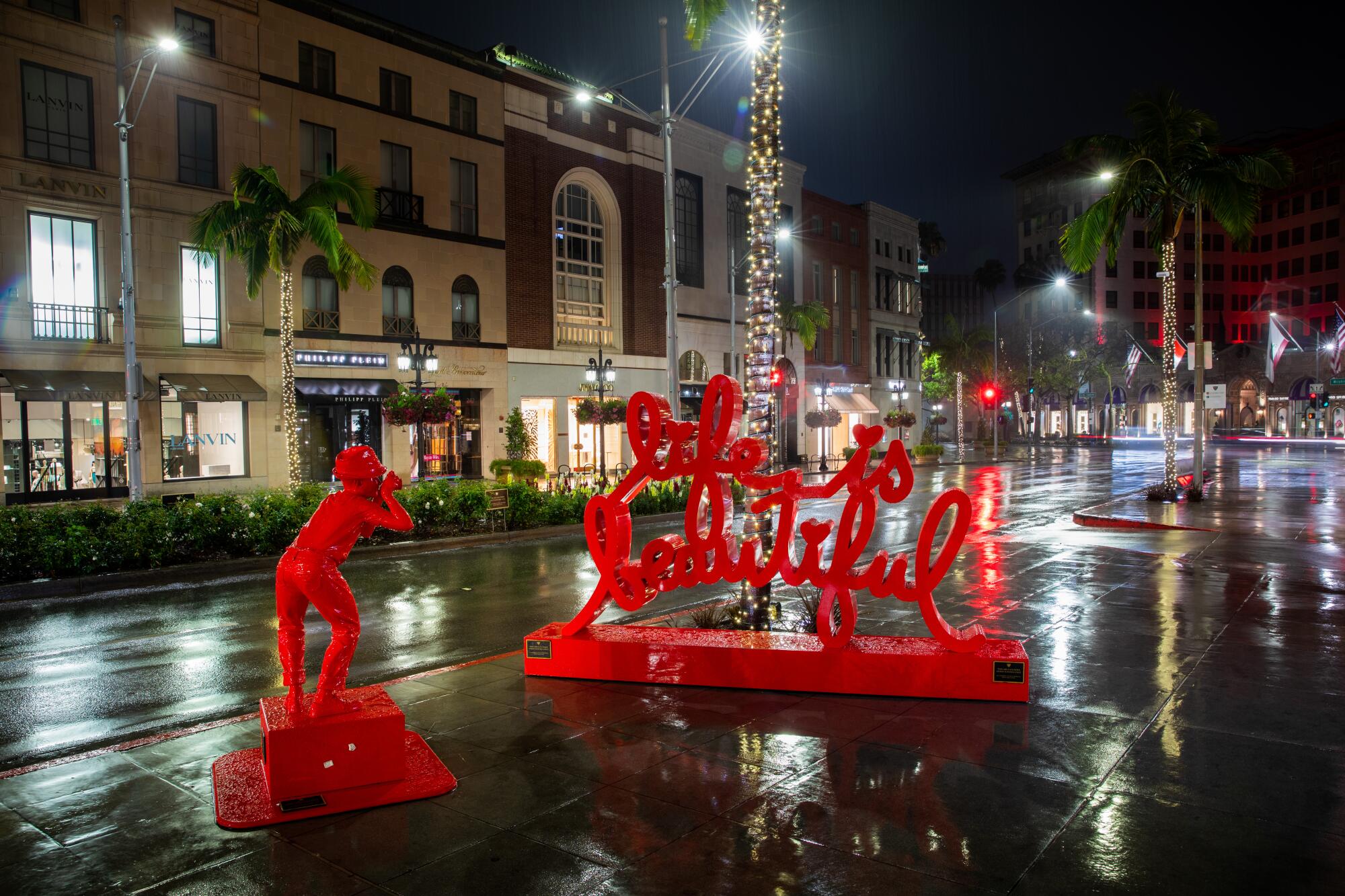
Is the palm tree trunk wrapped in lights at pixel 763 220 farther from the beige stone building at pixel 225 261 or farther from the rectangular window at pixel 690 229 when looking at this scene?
the rectangular window at pixel 690 229

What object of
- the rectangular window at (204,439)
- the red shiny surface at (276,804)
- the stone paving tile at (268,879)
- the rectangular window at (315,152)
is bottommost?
the stone paving tile at (268,879)

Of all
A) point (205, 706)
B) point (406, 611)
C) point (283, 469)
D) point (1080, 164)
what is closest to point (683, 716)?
point (205, 706)

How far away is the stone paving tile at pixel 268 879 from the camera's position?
14.4 feet

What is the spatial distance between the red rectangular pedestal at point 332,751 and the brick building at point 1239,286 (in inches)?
3348

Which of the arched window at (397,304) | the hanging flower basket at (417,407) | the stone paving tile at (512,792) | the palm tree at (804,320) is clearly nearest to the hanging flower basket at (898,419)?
the palm tree at (804,320)

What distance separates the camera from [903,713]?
702 centimetres

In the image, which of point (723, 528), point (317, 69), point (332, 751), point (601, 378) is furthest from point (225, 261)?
point (332, 751)

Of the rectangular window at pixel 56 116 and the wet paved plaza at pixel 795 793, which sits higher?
the rectangular window at pixel 56 116

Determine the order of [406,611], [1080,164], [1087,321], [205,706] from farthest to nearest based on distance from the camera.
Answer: [1080,164]
[1087,321]
[406,611]
[205,706]

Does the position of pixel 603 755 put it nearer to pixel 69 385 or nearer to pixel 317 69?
pixel 69 385

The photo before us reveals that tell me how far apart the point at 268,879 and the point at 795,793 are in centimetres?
303

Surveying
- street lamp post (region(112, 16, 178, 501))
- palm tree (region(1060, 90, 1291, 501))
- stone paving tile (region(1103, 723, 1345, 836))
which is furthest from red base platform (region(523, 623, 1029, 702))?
palm tree (region(1060, 90, 1291, 501))

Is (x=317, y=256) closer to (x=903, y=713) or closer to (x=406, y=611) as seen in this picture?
(x=406, y=611)

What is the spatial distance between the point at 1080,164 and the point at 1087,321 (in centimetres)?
3084
